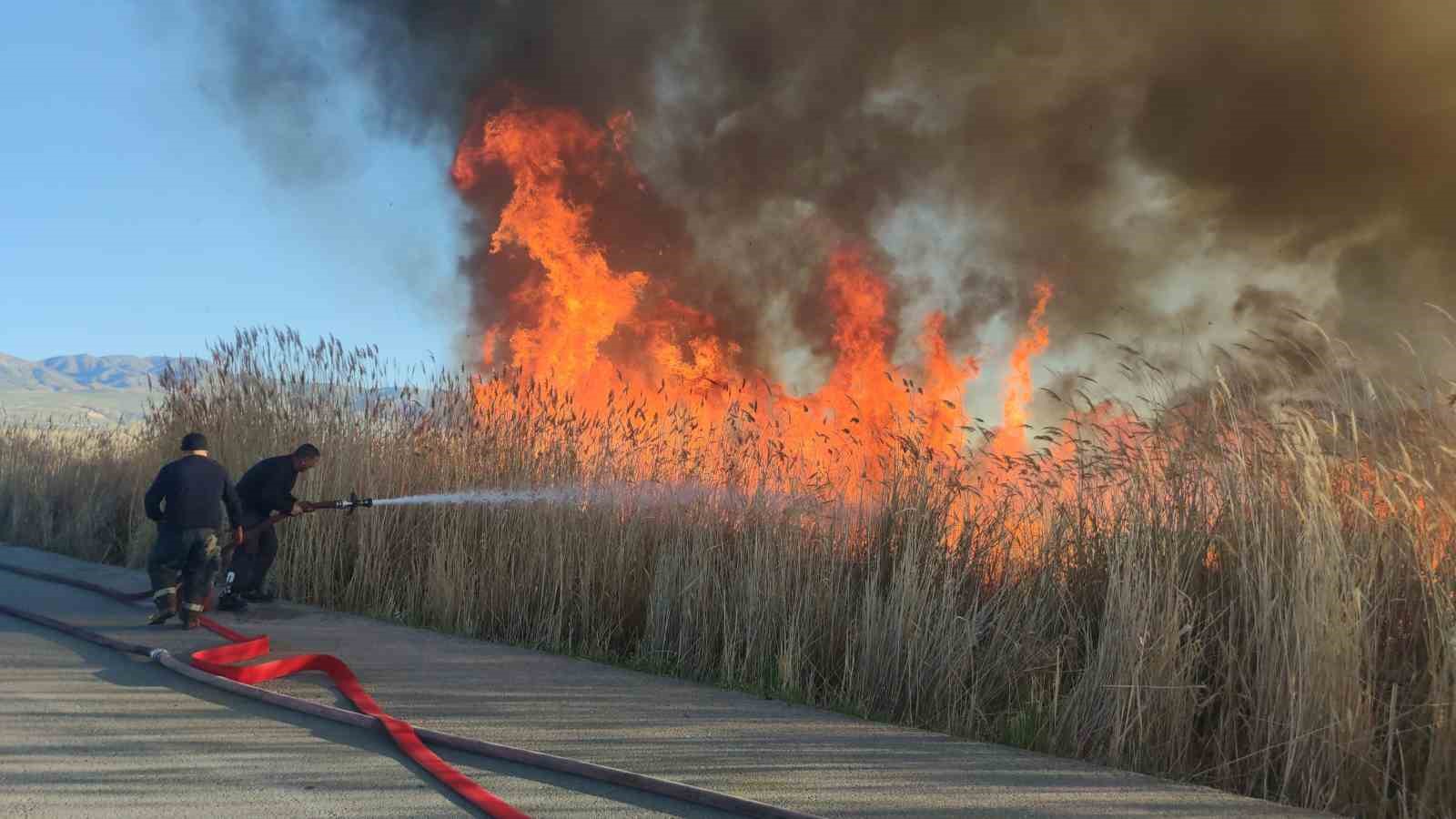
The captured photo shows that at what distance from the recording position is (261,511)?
28.1ft

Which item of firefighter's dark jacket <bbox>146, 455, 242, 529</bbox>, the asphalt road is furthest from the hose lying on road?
firefighter's dark jacket <bbox>146, 455, 242, 529</bbox>

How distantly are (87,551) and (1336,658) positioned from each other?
1247cm

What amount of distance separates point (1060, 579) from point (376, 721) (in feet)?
12.0

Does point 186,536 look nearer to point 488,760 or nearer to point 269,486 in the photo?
point 269,486

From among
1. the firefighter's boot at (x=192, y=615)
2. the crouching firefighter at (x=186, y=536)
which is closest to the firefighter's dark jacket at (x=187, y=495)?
the crouching firefighter at (x=186, y=536)

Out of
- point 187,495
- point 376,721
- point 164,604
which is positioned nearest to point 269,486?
point 187,495

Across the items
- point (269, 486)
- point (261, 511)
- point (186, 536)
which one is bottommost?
point (186, 536)

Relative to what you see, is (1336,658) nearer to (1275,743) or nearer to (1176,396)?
(1275,743)

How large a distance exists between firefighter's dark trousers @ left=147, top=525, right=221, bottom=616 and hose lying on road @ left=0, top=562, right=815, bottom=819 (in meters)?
0.23

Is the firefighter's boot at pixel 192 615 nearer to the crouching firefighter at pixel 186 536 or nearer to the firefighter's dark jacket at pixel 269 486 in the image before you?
the crouching firefighter at pixel 186 536

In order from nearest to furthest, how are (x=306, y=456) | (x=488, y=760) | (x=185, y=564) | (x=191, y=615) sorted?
(x=488, y=760), (x=191, y=615), (x=185, y=564), (x=306, y=456)

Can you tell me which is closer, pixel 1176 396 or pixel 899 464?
pixel 1176 396

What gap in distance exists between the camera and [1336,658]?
4.44 meters

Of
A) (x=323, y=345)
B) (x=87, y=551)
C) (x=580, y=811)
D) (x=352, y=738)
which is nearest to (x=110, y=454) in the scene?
(x=87, y=551)
